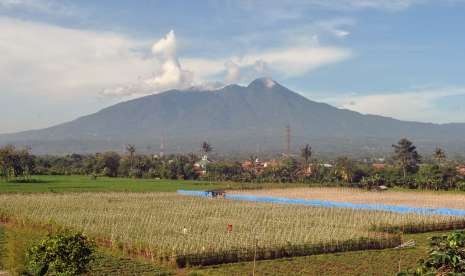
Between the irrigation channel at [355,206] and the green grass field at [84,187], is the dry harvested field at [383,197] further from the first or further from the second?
the green grass field at [84,187]

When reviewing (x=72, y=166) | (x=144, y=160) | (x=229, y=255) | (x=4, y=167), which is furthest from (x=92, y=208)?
(x=72, y=166)

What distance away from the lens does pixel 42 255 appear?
1393 cm

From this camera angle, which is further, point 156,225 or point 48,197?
point 48,197

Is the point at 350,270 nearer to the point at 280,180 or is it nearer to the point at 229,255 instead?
the point at 229,255

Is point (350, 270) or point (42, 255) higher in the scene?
point (42, 255)

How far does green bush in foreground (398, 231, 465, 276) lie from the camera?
6.17 meters

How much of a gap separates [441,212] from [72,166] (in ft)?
231

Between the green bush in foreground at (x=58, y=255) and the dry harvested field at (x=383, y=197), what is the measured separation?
106 feet

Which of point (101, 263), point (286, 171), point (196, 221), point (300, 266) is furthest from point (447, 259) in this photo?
point (286, 171)

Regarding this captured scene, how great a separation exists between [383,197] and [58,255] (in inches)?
1610

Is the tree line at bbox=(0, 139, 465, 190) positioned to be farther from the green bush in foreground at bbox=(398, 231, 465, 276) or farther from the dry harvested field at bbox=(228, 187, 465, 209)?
the green bush in foreground at bbox=(398, 231, 465, 276)

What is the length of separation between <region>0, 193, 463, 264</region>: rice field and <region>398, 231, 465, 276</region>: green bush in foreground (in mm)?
13442

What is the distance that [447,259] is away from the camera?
20.4 feet

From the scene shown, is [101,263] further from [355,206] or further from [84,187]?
[84,187]
